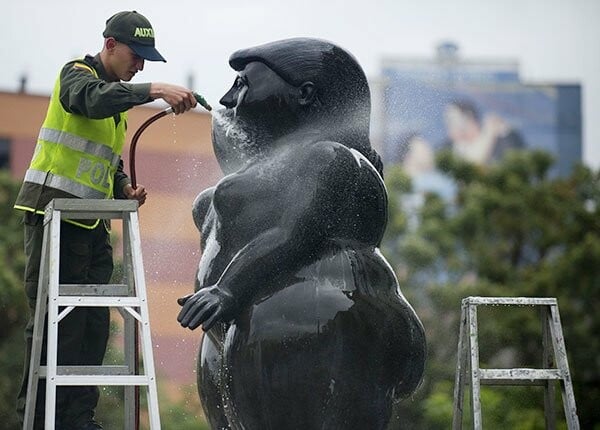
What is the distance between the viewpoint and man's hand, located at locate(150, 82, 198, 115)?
6.40 metres

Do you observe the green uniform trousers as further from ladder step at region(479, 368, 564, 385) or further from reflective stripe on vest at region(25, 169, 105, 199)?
ladder step at region(479, 368, 564, 385)

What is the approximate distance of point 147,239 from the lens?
26.1 feet

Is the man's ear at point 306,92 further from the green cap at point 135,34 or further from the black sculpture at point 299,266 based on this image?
the green cap at point 135,34

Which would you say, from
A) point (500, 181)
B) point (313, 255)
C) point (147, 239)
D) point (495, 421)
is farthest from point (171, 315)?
point (500, 181)

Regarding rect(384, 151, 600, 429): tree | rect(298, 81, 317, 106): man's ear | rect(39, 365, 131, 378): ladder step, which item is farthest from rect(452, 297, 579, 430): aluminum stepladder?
A: rect(384, 151, 600, 429): tree

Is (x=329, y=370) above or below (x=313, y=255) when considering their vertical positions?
below

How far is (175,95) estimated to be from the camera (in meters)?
6.42

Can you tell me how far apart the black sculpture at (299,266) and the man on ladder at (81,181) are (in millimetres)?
642

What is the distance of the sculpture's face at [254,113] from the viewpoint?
6.36m

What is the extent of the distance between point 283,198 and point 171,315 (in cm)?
168

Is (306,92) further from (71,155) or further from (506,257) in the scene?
(506,257)

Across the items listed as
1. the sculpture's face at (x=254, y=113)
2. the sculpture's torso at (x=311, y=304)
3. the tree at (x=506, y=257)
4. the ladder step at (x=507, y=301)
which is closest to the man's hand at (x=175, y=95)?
the sculpture's face at (x=254, y=113)

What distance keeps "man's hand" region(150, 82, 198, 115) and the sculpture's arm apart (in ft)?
2.12

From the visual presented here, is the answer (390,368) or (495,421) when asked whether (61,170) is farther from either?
(495,421)
